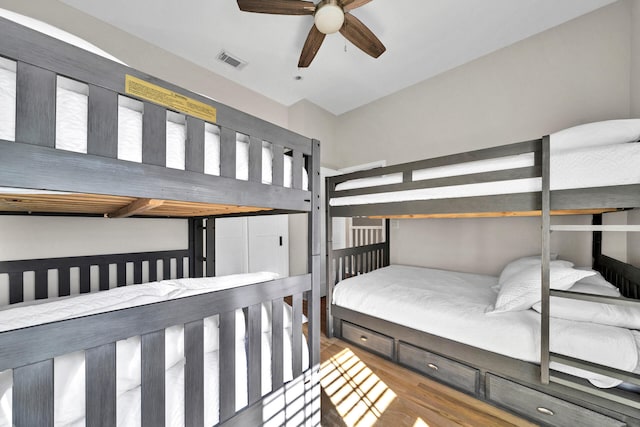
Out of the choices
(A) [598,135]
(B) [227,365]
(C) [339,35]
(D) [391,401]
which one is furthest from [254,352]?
(C) [339,35]

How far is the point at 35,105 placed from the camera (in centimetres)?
55

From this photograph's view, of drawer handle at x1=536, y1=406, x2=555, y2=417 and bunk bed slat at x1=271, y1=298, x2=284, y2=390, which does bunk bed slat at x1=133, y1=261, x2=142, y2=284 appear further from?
drawer handle at x1=536, y1=406, x2=555, y2=417

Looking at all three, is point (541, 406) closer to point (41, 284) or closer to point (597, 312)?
point (597, 312)

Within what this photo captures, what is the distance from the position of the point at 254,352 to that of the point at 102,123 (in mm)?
927

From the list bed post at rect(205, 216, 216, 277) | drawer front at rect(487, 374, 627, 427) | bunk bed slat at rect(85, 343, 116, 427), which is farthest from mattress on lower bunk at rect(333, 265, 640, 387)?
bunk bed slat at rect(85, 343, 116, 427)

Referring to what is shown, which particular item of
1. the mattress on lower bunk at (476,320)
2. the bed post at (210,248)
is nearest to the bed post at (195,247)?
the bed post at (210,248)

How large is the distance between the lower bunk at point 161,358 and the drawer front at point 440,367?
33.9 inches

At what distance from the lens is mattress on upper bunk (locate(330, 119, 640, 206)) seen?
107cm

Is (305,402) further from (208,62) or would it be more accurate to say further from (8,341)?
(208,62)

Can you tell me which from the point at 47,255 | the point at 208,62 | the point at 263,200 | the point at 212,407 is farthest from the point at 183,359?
the point at 208,62

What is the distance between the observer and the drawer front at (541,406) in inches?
44.0

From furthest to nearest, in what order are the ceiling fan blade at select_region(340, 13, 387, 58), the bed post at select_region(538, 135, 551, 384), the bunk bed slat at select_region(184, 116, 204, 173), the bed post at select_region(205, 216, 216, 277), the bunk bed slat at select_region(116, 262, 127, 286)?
the bed post at select_region(205, 216, 216, 277) → the bunk bed slat at select_region(116, 262, 127, 286) → the ceiling fan blade at select_region(340, 13, 387, 58) → the bed post at select_region(538, 135, 551, 384) → the bunk bed slat at select_region(184, 116, 204, 173)

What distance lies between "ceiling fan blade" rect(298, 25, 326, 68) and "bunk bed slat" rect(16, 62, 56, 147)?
1.78 metres

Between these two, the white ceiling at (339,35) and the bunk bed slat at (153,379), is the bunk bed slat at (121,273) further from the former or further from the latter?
the white ceiling at (339,35)
